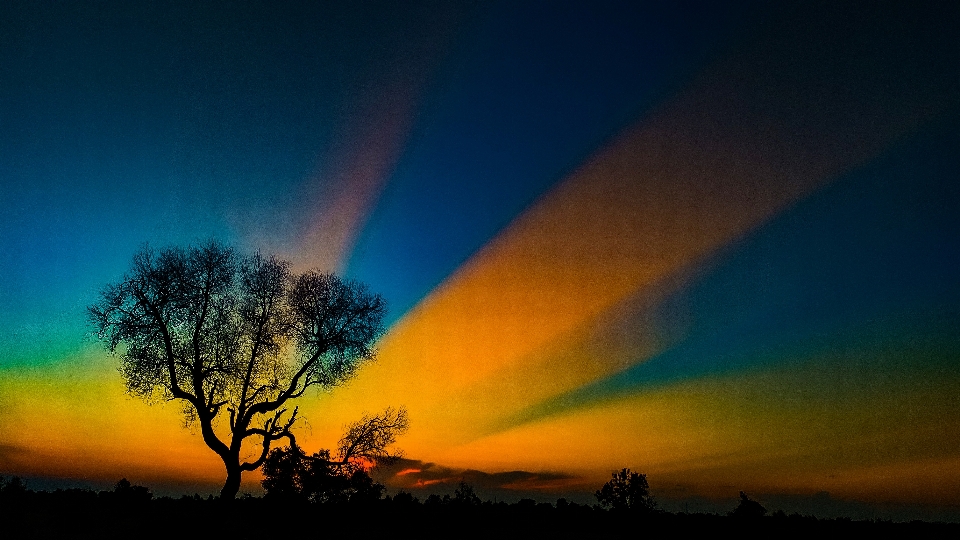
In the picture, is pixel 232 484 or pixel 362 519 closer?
pixel 362 519

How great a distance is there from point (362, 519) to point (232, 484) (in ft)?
22.9

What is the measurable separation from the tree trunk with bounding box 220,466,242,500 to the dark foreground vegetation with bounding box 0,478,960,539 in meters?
0.61

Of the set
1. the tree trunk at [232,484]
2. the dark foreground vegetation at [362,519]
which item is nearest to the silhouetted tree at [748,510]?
the dark foreground vegetation at [362,519]

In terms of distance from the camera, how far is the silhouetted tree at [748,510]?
31922mm

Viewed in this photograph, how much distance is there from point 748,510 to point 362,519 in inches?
779

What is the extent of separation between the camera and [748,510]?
32.2m

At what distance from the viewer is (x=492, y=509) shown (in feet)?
111

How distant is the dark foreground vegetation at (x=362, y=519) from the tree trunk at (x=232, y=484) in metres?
0.61

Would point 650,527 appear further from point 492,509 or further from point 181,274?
point 181,274

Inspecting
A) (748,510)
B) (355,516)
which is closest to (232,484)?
(355,516)

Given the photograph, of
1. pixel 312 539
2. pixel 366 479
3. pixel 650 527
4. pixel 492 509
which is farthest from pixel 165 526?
pixel 650 527

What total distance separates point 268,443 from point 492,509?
12.5 meters

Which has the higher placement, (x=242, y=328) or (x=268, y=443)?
(x=242, y=328)

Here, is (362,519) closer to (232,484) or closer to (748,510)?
(232,484)
